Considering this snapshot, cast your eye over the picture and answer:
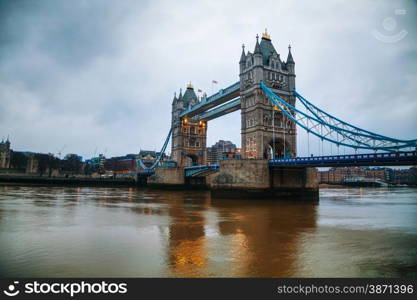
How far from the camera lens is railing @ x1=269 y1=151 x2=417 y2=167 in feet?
70.0

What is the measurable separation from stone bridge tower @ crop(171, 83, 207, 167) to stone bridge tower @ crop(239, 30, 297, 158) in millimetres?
22655

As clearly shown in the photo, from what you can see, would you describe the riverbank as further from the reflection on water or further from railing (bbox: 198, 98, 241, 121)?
the reflection on water

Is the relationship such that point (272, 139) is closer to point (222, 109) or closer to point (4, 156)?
point (222, 109)

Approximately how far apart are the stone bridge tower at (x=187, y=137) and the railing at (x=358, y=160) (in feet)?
103

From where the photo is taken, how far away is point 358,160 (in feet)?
79.3

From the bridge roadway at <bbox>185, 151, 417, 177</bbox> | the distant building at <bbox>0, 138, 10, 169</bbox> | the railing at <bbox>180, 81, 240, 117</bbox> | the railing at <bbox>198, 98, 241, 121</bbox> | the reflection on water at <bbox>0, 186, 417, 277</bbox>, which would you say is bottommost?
the reflection on water at <bbox>0, 186, 417, 277</bbox>

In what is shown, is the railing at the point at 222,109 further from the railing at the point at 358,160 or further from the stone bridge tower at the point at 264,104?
the railing at the point at 358,160

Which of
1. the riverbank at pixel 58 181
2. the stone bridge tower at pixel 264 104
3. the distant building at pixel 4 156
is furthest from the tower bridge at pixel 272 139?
the distant building at pixel 4 156

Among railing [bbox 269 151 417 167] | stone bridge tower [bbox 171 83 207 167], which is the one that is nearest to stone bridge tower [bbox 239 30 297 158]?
railing [bbox 269 151 417 167]

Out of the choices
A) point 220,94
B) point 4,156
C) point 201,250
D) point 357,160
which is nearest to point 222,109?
point 220,94

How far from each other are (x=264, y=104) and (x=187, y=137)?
27.2 metres

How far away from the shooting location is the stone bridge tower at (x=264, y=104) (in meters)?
35.8

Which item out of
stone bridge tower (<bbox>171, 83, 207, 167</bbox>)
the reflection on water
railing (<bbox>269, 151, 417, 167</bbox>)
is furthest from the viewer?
stone bridge tower (<bbox>171, 83, 207, 167</bbox>)

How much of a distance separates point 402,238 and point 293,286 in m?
8.18
